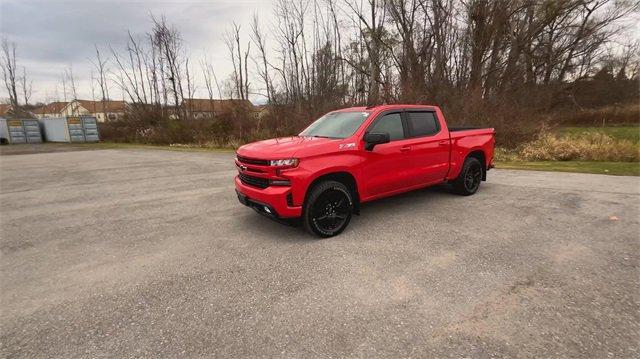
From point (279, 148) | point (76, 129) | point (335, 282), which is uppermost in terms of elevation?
point (76, 129)

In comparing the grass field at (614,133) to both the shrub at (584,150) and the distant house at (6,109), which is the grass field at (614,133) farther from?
the distant house at (6,109)

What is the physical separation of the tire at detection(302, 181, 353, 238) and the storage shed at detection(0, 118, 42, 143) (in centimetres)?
4327

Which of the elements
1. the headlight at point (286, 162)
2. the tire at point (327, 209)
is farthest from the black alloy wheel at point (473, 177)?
the headlight at point (286, 162)

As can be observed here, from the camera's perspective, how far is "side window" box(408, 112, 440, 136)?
5777 millimetres

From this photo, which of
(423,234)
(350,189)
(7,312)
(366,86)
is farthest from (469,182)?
(366,86)

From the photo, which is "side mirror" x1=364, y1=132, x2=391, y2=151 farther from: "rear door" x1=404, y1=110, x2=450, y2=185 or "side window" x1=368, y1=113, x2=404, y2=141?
"rear door" x1=404, y1=110, x2=450, y2=185

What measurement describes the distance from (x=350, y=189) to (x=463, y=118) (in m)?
13.2

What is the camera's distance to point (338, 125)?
5.51m

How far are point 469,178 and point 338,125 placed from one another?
3287 millimetres

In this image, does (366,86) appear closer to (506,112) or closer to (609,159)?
(506,112)

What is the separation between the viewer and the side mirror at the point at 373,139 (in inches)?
189

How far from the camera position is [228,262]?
3.97 metres

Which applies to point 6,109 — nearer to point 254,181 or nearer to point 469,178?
point 254,181

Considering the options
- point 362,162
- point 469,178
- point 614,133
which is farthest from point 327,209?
point 614,133
